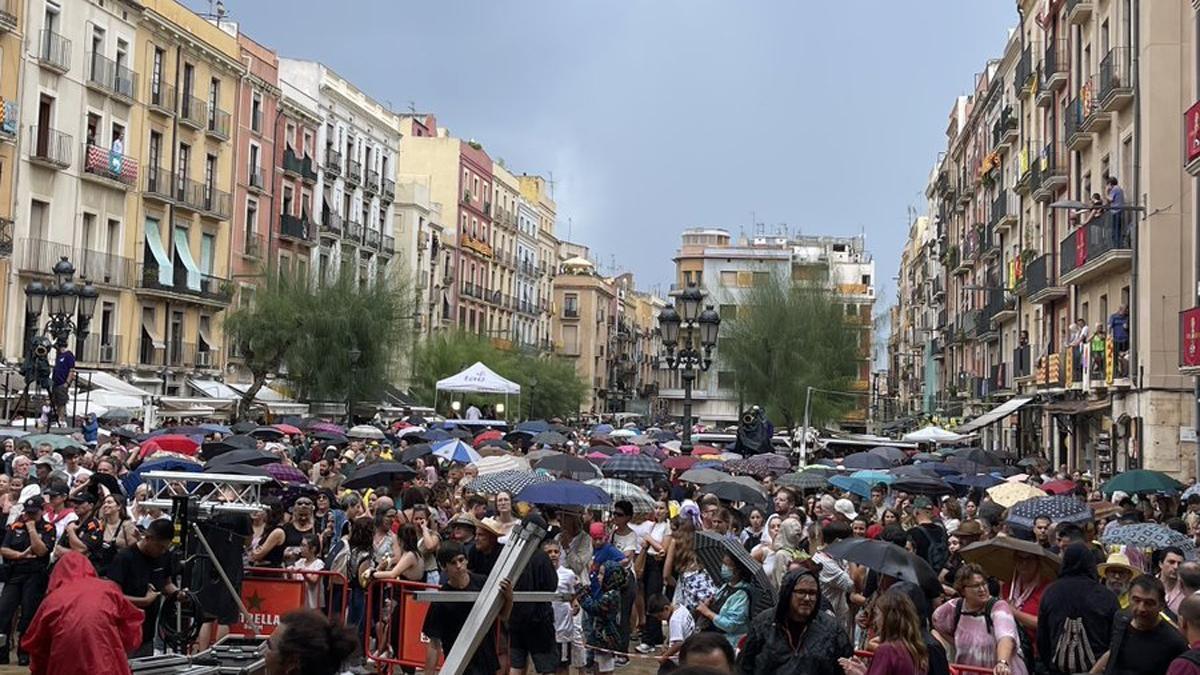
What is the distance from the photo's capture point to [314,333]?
154 feet

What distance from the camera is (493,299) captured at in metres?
85.5

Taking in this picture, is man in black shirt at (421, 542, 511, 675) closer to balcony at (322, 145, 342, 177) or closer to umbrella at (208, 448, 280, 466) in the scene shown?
umbrella at (208, 448, 280, 466)

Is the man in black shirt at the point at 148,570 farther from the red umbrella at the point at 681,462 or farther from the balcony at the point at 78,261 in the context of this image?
the balcony at the point at 78,261

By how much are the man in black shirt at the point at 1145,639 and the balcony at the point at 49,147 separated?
35.1m

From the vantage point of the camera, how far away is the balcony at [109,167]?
135 ft

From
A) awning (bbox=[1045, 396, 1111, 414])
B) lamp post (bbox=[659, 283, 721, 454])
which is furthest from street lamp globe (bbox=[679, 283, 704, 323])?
awning (bbox=[1045, 396, 1111, 414])

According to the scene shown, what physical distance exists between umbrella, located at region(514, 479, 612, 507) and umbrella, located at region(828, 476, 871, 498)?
765cm

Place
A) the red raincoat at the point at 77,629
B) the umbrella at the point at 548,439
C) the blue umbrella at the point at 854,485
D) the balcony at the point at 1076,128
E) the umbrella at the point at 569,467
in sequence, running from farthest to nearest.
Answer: the balcony at the point at 1076,128 < the umbrella at the point at 548,439 < the blue umbrella at the point at 854,485 < the umbrella at the point at 569,467 < the red raincoat at the point at 77,629

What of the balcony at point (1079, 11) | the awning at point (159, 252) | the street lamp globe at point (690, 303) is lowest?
the street lamp globe at point (690, 303)

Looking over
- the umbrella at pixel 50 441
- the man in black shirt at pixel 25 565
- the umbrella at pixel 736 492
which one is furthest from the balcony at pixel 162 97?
the man in black shirt at pixel 25 565

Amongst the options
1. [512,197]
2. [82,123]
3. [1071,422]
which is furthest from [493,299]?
[1071,422]

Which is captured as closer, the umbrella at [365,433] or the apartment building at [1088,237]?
the apartment building at [1088,237]

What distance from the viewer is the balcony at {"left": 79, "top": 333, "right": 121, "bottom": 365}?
4159 cm

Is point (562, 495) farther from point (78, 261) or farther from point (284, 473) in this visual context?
point (78, 261)
